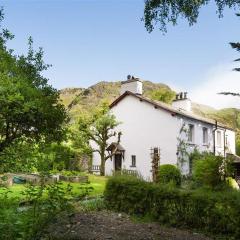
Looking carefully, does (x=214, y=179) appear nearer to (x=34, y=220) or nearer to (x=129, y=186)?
(x=129, y=186)

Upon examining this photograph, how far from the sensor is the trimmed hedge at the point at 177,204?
12742 mm

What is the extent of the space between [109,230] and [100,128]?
26844 millimetres

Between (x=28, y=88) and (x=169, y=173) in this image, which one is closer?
(x=28, y=88)

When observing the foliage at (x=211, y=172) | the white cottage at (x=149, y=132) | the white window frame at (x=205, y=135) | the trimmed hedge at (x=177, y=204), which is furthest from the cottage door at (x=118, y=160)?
the trimmed hedge at (x=177, y=204)

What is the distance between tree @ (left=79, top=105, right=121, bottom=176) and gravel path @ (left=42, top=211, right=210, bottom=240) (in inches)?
948

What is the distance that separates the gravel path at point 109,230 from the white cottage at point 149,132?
79.3ft

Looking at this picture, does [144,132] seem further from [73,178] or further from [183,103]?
[73,178]

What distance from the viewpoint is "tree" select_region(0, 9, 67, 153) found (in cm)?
1267

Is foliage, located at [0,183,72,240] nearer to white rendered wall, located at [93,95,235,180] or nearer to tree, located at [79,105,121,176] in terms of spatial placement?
white rendered wall, located at [93,95,235,180]

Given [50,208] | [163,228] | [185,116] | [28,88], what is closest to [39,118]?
[28,88]

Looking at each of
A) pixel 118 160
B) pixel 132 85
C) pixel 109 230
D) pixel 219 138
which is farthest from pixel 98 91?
pixel 109 230

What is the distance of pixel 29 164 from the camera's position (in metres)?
13.8

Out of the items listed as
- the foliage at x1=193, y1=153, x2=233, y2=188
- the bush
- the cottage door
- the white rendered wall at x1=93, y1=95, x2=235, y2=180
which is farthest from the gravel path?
the cottage door

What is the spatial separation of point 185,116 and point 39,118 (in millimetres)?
26605
